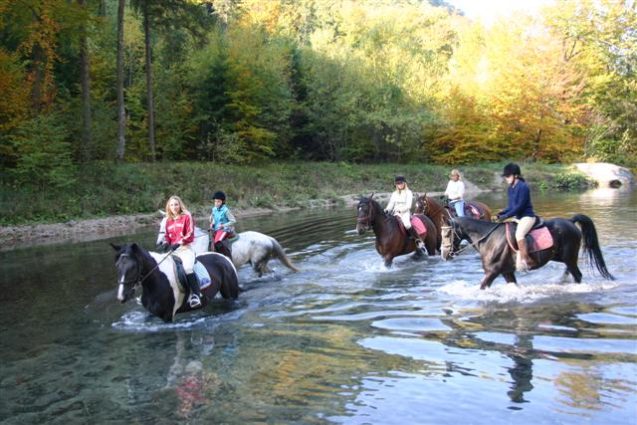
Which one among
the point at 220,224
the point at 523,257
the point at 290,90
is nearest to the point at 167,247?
the point at 220,224

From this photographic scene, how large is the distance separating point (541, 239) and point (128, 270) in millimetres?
7263

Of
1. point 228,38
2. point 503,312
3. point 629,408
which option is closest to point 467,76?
Answer: point 228,38

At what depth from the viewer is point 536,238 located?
10773 millimetres

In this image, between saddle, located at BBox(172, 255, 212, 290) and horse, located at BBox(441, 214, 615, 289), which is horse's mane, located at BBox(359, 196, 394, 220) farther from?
saddle, located at BBox(172, 255, 212, 290)

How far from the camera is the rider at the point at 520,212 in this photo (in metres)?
10.6

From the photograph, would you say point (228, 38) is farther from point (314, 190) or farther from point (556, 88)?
point (556, 88)

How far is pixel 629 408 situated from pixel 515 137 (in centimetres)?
5090

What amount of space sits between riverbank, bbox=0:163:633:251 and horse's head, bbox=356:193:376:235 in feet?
39.1

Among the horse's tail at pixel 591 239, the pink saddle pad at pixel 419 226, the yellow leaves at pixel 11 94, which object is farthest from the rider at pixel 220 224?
the yellow leaves at pixel 11 94

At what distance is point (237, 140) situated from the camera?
37625 mm

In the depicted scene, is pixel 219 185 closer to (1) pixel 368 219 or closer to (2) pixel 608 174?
(1) pixel 368 219

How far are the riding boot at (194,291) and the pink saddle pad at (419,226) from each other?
6.60 metres

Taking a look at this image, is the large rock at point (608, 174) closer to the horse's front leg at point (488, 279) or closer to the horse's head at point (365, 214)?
the horse's head at point (365, 214)

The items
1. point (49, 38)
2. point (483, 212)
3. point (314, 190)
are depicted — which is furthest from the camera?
point (314, 190)
